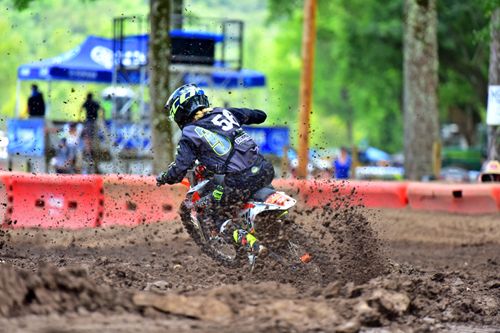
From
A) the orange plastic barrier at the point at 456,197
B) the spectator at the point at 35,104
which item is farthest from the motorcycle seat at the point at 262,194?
the spectator at the point at 35,104

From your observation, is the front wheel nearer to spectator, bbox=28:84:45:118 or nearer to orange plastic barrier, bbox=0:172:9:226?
orange plastic barrier, bbox=0:172:9:226

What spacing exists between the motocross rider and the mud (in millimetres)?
682

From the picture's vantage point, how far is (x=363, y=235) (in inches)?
464

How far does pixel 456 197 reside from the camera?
60.0ft

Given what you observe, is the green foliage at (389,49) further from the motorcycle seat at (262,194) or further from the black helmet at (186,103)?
the motorcycle seat at (262,194)

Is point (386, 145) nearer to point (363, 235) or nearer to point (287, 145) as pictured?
point (287, 145)

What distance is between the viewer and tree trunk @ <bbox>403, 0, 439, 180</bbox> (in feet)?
88.6

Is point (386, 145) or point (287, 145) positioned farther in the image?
point (386, 145)

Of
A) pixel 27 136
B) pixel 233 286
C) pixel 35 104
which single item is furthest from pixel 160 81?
Result: pixel 233 286

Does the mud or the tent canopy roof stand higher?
the tent canopy roof

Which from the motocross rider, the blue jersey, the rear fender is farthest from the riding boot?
the blue jersey

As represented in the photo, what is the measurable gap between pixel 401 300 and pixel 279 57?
306 feet

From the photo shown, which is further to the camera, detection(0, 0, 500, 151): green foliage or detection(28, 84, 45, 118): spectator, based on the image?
detection(0, 0, 500, 151): green foliage

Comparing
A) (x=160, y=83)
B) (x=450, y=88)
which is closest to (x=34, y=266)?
(x=160, y=83)
